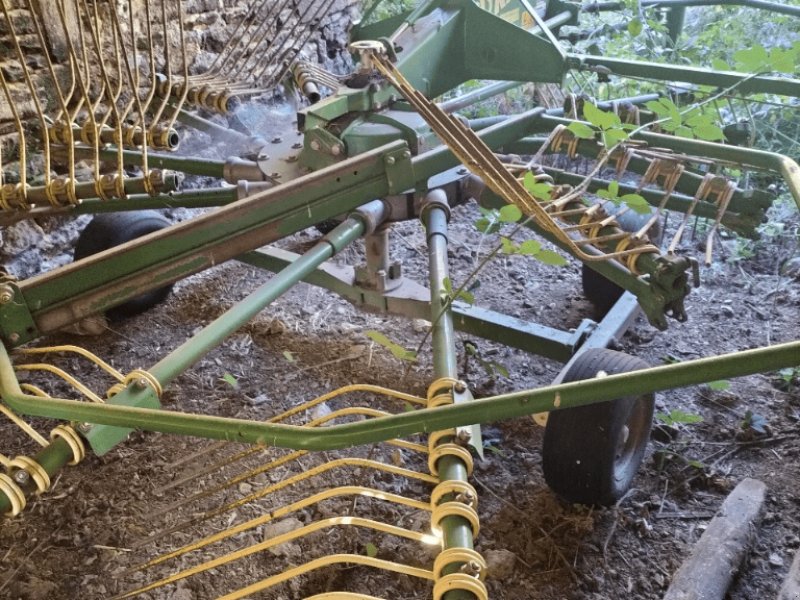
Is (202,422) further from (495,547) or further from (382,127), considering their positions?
(382,127)

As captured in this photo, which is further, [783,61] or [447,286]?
[783,61]

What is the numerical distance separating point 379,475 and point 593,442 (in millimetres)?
670

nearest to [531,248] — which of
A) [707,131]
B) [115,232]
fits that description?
[707,131]

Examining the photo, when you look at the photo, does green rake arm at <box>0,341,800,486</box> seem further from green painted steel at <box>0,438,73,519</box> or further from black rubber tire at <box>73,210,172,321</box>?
black rubber tire at <box>73,210,172,321</box>

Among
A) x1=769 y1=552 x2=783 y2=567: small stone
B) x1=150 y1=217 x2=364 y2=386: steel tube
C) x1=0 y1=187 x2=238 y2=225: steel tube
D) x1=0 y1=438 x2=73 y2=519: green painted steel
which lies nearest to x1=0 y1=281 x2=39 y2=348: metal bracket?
x1=150 y1=217 x2=364 y2=386: steel tube

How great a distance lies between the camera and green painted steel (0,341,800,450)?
993 millimetres

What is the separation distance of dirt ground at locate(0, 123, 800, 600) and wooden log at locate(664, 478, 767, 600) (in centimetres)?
8

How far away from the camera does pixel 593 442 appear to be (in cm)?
184

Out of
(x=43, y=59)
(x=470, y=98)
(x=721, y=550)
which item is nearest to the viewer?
(x=721, y=550)

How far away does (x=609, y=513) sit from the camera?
6.61 ft

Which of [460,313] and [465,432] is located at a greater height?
[465,432]

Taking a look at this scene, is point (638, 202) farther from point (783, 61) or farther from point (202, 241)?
point (202, 241)

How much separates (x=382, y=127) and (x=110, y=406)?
1.65m

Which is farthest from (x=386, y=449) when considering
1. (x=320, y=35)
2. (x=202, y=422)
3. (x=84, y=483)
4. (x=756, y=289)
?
(x=320, y=35)
